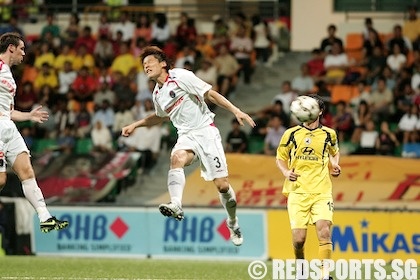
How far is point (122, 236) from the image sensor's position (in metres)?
20.0

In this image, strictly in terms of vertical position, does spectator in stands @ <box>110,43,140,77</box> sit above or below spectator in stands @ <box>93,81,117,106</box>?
above

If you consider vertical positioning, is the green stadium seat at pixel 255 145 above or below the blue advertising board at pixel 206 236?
above

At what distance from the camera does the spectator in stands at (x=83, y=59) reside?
1048 inches

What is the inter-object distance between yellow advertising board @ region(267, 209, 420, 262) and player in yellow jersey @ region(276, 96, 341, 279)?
5.52m

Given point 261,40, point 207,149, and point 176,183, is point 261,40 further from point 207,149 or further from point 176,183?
point 176,183

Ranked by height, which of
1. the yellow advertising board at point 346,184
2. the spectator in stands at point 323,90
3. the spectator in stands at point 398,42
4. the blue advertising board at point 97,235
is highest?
the spectator in stands at point 398,42

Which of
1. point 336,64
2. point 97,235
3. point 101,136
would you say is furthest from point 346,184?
point 101,136

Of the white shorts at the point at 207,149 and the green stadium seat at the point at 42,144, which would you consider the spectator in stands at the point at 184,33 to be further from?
the white shorts at the point at 207,149

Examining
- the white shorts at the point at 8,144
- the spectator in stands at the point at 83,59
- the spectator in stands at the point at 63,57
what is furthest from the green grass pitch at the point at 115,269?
the spectator in stands at the point at 63,57

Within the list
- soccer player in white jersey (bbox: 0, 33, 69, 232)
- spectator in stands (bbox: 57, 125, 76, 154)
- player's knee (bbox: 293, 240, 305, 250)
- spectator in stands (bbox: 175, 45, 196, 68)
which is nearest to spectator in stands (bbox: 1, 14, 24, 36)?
spectator in stands (bbox: 57, 125, 76, 154)

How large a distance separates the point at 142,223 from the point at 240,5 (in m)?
9.76

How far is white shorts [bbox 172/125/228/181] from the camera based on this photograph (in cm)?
1389

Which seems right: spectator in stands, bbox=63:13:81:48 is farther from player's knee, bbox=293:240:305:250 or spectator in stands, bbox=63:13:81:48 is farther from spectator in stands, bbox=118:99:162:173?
player's knee, bbox=293:240:305:250

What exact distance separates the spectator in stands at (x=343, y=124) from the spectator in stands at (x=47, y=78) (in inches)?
276
